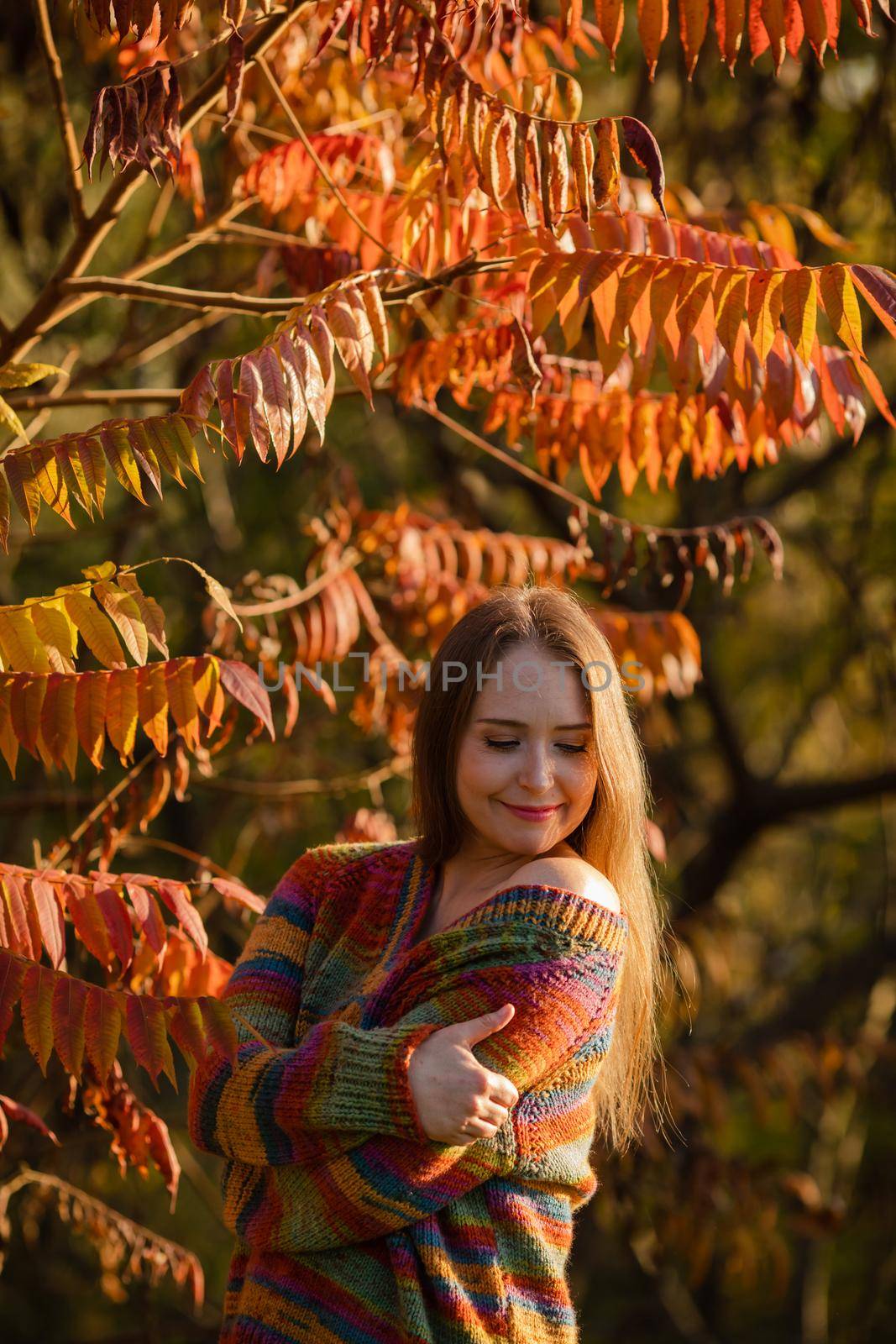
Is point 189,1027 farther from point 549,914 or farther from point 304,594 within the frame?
point 304,594

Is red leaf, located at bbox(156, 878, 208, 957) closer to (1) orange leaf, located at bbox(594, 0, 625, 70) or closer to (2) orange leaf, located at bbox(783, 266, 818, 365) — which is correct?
(2) orange leaf, located at bbox(783, 266, 818, 365)

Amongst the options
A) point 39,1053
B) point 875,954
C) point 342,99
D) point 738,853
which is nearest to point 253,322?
point 342,99

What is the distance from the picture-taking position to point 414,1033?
198 cm

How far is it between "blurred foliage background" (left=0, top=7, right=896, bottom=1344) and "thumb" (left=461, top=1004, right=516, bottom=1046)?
6.20ft

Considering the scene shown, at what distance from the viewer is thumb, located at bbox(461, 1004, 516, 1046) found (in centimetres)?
195

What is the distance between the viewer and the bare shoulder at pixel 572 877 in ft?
6.90

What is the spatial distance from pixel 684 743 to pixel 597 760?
510cm

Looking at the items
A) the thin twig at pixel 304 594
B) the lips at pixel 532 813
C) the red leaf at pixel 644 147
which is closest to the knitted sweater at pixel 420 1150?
the lips at pixel 532 813

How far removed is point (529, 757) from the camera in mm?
2176

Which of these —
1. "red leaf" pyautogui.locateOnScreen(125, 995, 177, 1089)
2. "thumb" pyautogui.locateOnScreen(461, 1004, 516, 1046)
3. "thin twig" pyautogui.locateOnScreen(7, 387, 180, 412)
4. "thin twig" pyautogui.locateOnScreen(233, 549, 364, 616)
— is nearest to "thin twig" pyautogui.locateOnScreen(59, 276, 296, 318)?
"thin twig" pyautogui.locateOnScreen(7, 387, 180, 412)

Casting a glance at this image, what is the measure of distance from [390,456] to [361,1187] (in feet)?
19.7

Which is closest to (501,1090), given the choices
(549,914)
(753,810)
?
(549,914)

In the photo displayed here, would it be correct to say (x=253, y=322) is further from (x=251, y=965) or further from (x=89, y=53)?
(x=251, y=965)

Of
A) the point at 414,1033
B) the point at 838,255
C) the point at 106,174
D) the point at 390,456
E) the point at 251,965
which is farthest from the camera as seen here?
the point at 390,456
